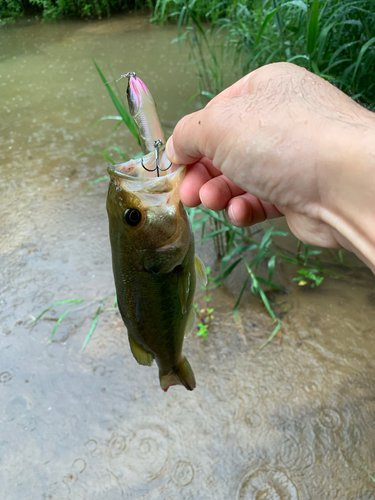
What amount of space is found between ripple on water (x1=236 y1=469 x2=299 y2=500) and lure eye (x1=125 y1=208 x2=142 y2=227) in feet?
6.10

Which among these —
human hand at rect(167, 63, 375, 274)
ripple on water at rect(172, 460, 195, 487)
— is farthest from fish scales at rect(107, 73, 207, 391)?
ripple on water at rect(172, 460, 195, 487)

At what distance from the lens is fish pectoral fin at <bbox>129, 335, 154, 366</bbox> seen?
1579mm

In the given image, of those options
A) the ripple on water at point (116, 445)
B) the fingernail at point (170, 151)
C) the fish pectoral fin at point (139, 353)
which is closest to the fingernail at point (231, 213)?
the fingernail at point (170, 151)

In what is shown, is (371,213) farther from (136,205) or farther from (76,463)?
(76,463)

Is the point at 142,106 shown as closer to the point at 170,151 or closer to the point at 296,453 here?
the point at 170,151

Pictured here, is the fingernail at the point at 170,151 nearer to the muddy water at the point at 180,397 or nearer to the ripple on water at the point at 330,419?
the muddy water at the point at 180,397

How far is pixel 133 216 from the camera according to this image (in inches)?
50.2

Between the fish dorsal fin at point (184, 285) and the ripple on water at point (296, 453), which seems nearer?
the fish dorsal fin at point (184, 285)

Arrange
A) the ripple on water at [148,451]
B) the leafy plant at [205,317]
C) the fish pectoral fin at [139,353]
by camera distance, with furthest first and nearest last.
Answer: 1. the leafy plant at [205,317]
2. the ripple on water at [148,451]
3. the fish pectoral fin at [139,353]

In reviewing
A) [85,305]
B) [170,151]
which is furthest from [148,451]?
[170,151]

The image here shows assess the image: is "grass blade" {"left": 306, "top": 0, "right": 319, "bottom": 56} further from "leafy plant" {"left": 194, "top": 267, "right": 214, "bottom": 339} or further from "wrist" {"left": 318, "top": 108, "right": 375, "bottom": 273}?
"leafy plant" {"left": 194, "top": 267, "right": 214, "bottom": 339}

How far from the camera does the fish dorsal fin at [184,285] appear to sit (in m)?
1.45

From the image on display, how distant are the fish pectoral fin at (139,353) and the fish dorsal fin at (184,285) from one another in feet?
0.89

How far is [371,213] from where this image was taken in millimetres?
1029
